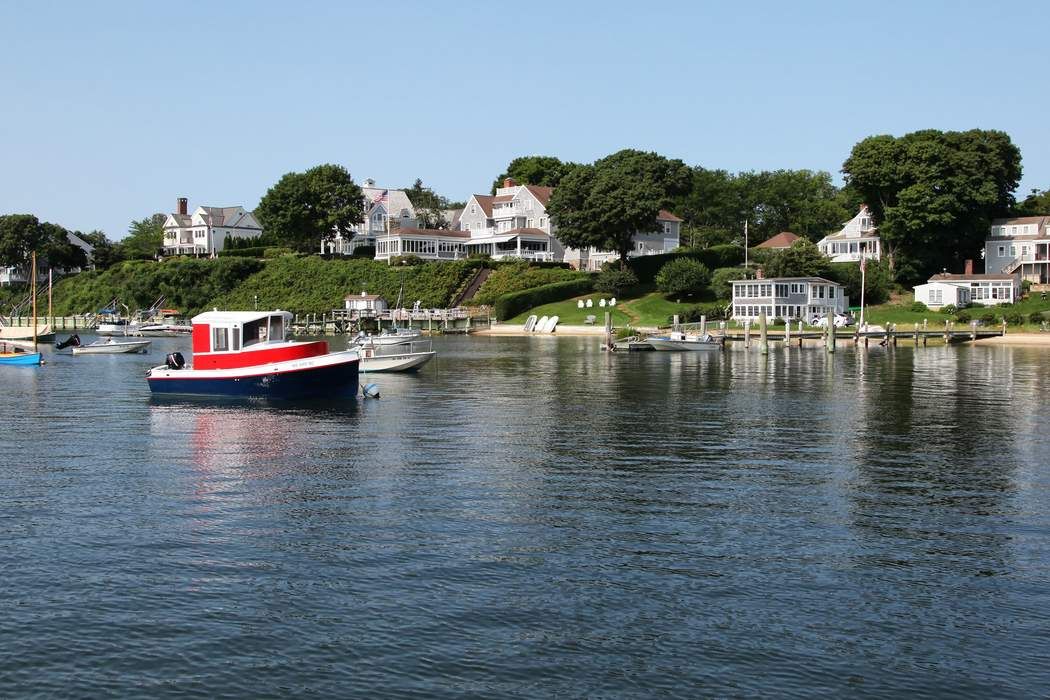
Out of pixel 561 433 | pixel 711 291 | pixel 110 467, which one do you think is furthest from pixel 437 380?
pixel 711 291

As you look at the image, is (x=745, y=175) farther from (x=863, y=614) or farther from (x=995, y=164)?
(x=863, y=614)

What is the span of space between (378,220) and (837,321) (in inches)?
3729

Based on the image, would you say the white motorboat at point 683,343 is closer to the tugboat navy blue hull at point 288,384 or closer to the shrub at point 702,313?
the shrub at point 702,313

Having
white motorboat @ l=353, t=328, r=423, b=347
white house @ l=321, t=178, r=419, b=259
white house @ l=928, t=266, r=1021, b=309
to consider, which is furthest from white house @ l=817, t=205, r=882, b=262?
white motorboat @ l=353, t=328, r=423, b=347

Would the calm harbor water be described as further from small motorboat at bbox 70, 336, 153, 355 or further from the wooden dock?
the wooden dock

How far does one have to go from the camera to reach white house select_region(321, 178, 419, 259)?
17712 centimetres

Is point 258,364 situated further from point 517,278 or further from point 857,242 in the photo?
point 857,242

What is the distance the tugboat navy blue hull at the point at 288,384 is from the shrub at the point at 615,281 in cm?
7994

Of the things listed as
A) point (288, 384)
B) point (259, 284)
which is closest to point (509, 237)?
point (259, 284)

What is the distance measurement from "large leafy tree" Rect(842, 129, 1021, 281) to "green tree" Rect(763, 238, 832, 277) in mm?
10838

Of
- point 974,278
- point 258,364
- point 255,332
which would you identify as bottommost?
point 258,364

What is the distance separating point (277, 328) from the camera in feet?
168

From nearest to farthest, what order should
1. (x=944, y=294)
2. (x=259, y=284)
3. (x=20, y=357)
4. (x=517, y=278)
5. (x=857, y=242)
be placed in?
(x=20, y=357) → (x=944, y=294) → (x=857, y=242) → (x=517, y=278) → (x=259, y=284)

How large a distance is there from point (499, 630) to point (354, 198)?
5983 inches
